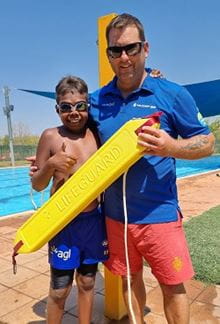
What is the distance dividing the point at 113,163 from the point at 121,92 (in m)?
0.47

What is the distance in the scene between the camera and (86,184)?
177 centimetres

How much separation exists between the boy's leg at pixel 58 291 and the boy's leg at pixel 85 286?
2.8 inches

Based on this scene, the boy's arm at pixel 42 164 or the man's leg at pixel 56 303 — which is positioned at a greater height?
the boy's arm at pixel 42 164

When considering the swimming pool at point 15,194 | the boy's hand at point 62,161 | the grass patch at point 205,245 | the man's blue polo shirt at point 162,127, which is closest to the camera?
the man's blue polo shirt at point 162,127

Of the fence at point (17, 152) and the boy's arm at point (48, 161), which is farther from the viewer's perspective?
the fence at point (17, 152)

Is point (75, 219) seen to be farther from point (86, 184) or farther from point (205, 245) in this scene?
point (205, 245)

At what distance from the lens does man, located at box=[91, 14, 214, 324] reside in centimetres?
177

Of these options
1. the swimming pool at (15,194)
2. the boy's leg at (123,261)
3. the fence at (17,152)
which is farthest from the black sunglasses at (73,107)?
the fence at (17,152)

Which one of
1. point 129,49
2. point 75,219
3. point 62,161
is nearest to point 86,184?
point 62,161

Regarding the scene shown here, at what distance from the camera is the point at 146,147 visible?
1603 millimetres

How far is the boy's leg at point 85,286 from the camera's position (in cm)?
210

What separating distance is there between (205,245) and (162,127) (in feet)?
9.22

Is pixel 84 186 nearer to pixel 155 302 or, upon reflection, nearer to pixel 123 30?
pixel 123 30

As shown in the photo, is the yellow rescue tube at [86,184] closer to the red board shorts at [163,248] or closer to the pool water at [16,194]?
the red board shorts at [163,248]
